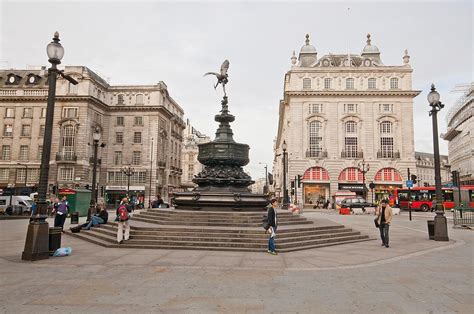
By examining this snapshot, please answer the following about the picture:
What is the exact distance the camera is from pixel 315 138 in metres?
57.1

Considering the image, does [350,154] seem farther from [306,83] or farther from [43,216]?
[43,216]

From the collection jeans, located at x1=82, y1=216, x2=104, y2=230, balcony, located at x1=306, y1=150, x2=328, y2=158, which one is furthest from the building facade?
jeans, located at x1=82, y1=216, x2=104, y2=230

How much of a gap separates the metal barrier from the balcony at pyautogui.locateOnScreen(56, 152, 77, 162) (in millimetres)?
51110

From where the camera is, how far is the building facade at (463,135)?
248ft

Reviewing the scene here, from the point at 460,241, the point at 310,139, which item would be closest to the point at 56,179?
the point at 310,139

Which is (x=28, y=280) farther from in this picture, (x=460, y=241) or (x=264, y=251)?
(x=460, y=241)

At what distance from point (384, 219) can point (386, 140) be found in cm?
4806

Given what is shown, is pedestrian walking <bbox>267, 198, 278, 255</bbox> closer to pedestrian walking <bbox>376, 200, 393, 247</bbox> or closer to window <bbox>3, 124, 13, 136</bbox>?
pedestrian walking <bbox>376, 200, 393, 247</bbox>

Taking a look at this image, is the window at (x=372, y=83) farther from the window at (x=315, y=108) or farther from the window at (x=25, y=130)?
the window at (x=25, y=130)

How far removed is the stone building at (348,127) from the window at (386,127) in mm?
75

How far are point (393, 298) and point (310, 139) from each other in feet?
171

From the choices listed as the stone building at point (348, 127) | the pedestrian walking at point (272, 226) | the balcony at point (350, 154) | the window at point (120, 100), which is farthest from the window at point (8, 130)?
the pedestrian walking at point (272, 226)

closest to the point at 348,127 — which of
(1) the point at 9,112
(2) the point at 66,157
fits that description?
(2) the point at 66,157

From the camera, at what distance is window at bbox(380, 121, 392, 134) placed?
5666cm
